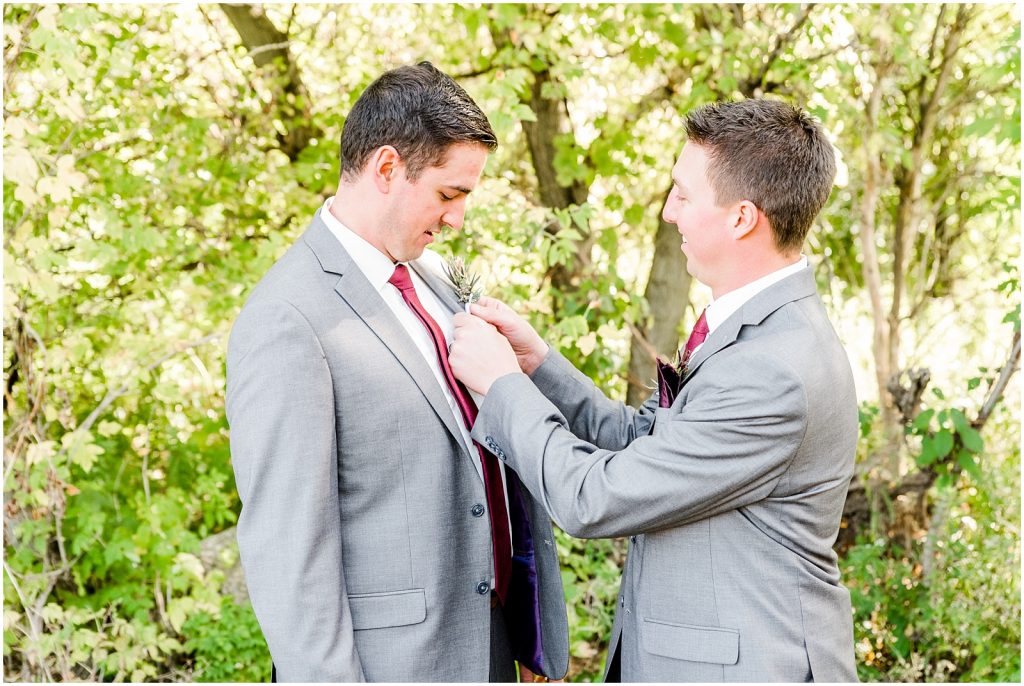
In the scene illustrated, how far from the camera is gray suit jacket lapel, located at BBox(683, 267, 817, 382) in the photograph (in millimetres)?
1926

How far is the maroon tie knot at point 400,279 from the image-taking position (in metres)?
2.15

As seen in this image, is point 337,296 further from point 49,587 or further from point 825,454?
point 49,587

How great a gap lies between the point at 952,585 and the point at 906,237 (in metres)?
2.46

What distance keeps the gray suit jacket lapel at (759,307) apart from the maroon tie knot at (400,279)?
28.9 inches

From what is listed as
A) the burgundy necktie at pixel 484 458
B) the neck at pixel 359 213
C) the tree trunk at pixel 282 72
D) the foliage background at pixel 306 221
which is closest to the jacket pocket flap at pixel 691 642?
the burgundy necktie at pixel 484 458

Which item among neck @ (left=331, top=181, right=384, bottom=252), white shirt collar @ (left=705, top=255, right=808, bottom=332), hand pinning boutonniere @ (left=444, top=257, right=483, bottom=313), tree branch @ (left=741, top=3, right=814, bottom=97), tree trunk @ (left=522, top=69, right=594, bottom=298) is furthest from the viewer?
tree trunk @ (left=522, top=69, right=594, bottom=298)

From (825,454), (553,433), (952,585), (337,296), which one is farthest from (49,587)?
(952,585)

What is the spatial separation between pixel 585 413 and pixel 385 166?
904 mm

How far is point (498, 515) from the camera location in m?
2.16

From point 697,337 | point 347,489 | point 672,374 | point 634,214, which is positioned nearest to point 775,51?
point 634,214

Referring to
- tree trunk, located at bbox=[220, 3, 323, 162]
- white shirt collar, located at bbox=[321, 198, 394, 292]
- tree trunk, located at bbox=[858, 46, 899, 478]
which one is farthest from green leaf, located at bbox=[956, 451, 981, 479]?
tree trunk, located at bbox=[220, 3, 323, 162]

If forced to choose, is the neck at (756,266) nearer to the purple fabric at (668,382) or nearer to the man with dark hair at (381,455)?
the purple fabric at (668,382)

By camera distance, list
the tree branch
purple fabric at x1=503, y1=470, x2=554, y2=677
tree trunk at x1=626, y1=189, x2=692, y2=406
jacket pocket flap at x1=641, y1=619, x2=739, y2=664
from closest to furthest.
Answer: jacket pocket flap at x1=641, y1=619, x2=739, y2=664 → purple fabric at x1=503, y1=470, x2=554, y2=677 → the tree branch → tree trunk at x1=626, y1=189, x2=692, y2=406

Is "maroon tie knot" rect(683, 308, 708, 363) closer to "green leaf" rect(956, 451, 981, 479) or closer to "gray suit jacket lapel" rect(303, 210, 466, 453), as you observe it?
"gray suit jacket lapel" rect(303, 210, 466, 453)
